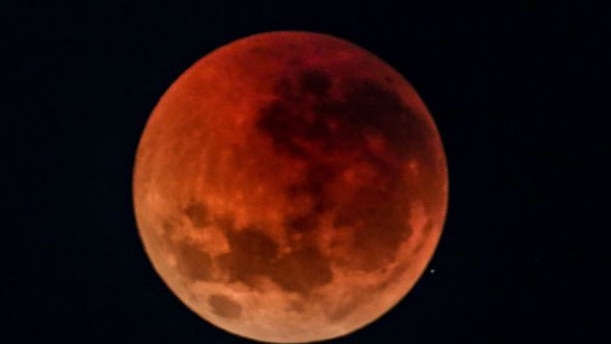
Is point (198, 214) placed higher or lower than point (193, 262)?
higher

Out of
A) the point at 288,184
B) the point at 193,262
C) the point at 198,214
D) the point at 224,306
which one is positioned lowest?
the point at 224,306

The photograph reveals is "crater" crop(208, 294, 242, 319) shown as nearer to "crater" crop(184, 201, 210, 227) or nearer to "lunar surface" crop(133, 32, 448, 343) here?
"lunar surface" crop(133, 32, 448, 343)

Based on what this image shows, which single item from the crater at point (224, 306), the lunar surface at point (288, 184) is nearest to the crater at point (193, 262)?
the lunar surface at point (288, 184)

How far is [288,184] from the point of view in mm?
6574

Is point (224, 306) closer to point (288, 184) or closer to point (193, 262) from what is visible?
point (193, 262)

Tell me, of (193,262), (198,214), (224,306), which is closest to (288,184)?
(198,214)

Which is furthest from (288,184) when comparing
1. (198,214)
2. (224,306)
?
(224,306)

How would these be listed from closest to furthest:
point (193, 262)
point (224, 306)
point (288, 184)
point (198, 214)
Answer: point (288, 184) → point (198, 214) → point (193, 262) → point (224, 306)

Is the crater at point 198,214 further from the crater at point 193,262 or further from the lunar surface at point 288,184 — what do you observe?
the crater at point 193,262

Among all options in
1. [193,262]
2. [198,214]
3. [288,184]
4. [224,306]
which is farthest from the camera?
[224,306]

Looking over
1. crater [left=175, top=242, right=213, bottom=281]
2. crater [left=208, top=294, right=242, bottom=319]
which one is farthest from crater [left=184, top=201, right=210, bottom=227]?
crater [left=208, top=294, right=242, bottom=319]

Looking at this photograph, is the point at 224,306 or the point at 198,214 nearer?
the point at 198,214

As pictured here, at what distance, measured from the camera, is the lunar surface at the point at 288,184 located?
6660 millimetres

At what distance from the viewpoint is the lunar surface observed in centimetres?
666
